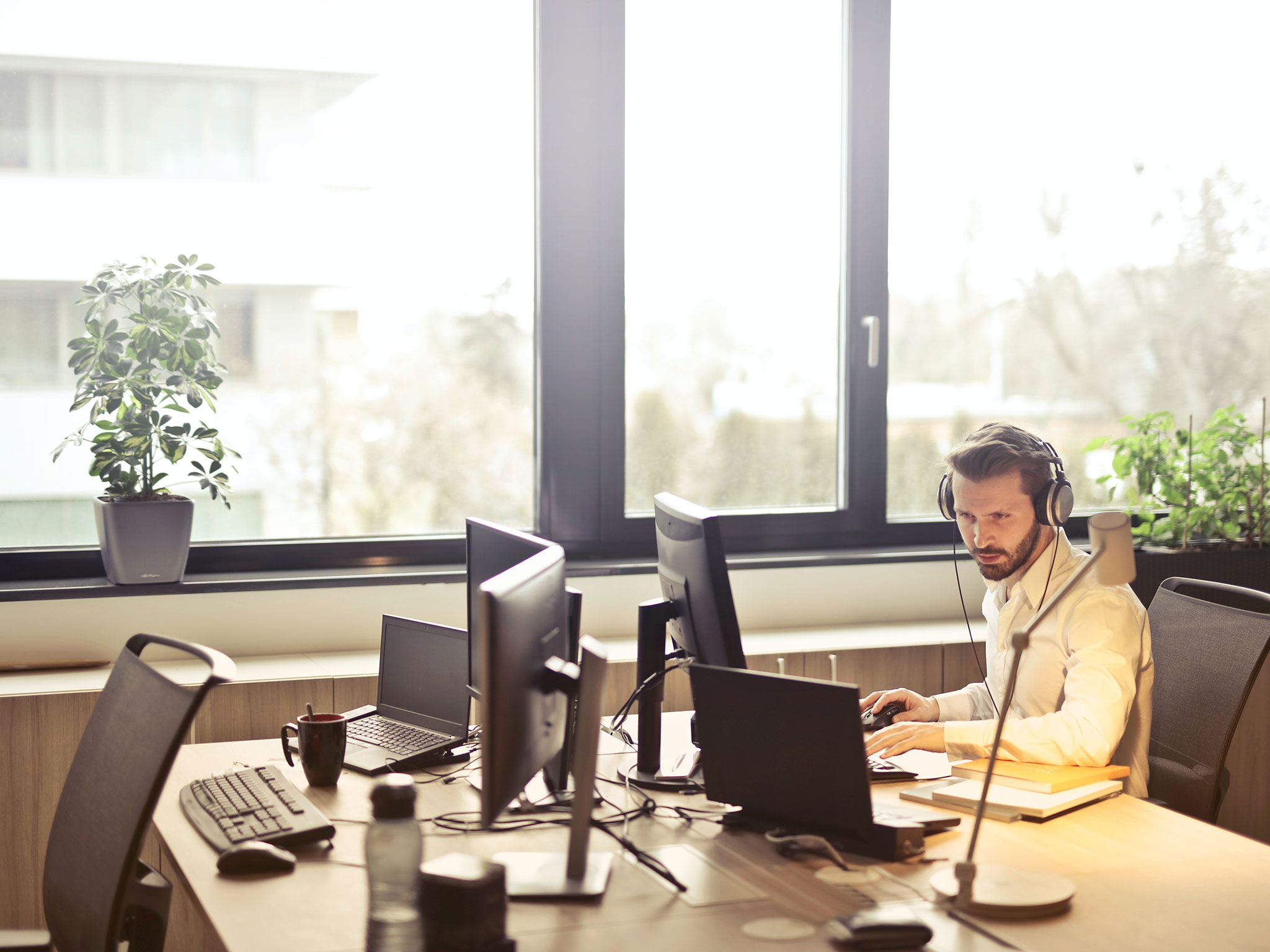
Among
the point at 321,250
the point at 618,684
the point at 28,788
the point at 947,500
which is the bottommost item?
the point at 28,788

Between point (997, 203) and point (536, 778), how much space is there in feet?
8.08

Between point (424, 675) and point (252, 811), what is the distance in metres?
0.49

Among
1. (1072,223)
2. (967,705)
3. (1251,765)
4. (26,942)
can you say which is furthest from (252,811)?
(1072,223)

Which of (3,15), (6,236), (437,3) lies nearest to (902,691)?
(437,3)

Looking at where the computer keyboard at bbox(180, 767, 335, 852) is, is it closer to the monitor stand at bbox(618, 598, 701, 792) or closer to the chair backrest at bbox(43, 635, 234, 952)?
the chair backrest at bbox(43, 635, 234, 952)

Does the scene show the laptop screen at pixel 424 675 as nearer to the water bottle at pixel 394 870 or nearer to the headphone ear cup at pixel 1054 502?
the water bottle at pixel 394 870

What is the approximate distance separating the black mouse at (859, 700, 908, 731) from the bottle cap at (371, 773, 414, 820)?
92cm

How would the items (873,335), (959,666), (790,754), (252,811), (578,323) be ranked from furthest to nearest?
(873,335), (578,323), (959,666), (252,811), (790,754)

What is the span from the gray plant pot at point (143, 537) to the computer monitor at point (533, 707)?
141 centimetres

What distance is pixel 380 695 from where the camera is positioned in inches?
85.1

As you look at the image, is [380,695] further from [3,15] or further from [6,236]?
[3,15]

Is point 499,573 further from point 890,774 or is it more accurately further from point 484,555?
point 890,774

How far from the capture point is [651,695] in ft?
6.09

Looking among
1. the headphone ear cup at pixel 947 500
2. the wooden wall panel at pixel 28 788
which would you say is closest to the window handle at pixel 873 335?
the headphone ear cup at pixel 947 500
